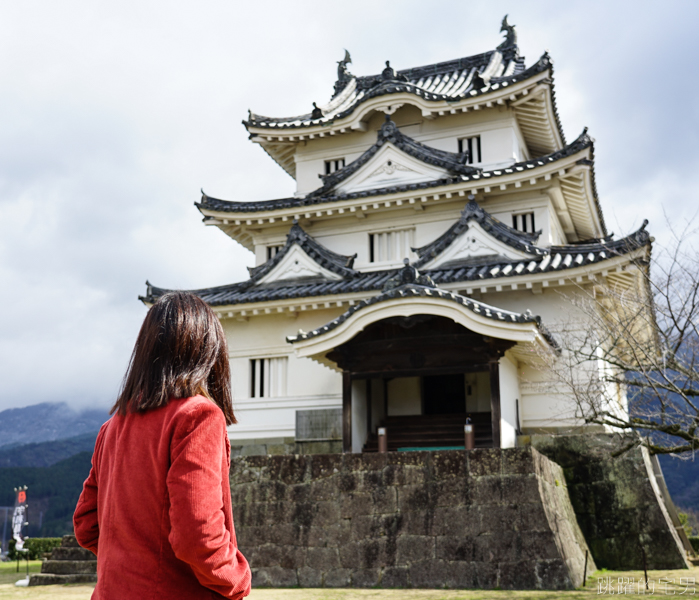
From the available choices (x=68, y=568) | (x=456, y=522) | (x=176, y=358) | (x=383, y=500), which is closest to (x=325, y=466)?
(x=383, y=500)

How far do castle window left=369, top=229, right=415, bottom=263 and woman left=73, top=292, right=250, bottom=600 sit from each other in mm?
15572

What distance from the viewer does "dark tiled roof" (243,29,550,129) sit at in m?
18.3

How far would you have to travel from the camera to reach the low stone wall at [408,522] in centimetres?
938

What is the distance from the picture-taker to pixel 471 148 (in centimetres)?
1853

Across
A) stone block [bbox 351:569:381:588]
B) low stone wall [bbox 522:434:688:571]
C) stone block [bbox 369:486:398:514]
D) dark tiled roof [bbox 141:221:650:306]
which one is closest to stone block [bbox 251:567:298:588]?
stone block [bbox 351:569:381:588]

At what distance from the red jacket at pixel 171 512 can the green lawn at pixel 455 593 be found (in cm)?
715

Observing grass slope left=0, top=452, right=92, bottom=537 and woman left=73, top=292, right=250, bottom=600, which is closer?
woman left=73, top=292, right=250, bottom=600

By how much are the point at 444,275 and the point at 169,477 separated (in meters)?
14.1

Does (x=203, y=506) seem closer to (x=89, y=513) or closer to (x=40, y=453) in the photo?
(x=89, y=513)

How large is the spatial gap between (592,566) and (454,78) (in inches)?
580

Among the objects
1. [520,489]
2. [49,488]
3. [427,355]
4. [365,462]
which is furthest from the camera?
[49,488]

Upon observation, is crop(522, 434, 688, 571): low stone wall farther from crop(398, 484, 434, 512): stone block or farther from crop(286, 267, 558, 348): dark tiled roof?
crop(398, 484, 434, 512): stone block

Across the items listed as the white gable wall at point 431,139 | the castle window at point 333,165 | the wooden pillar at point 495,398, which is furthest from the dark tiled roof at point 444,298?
the castle window at point 333,165

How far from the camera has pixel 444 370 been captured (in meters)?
13.3
